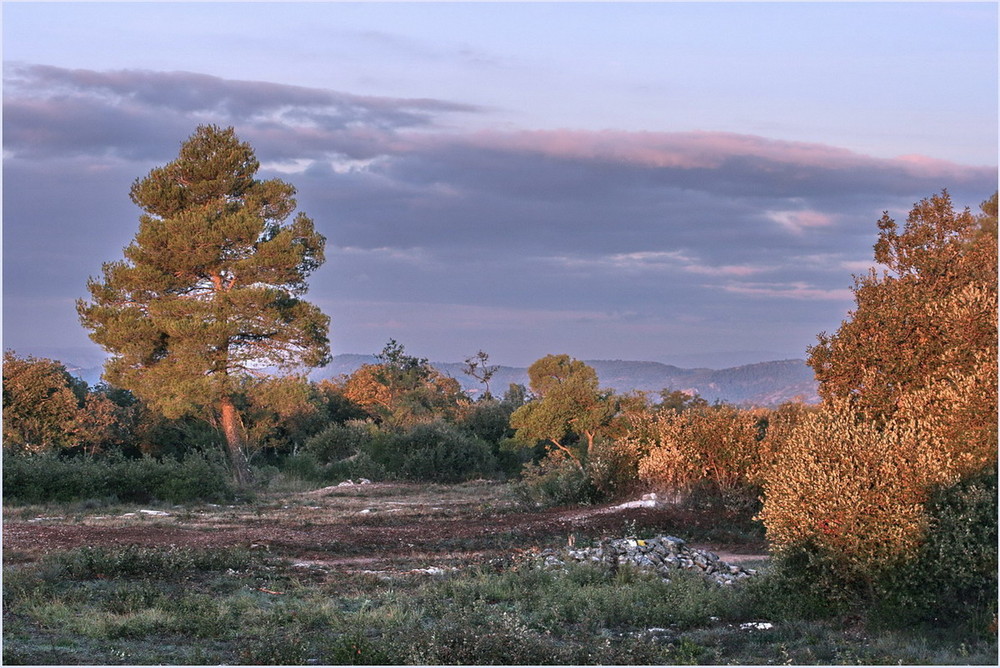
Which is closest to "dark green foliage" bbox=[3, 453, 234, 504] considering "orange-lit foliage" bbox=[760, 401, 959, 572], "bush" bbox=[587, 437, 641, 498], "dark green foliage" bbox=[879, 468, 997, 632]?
"bush" bbox=[587, 437, 641, 498]

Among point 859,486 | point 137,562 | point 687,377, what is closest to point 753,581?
point 859,486

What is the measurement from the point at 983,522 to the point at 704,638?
2.48 m

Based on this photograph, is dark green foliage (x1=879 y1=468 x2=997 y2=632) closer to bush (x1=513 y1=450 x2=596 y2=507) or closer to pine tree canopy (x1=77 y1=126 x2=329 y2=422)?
bush (x1=513 y1=450 x2=596 y2=507)

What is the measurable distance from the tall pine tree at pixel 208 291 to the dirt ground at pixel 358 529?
7.29m

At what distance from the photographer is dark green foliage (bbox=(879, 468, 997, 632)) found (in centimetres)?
784

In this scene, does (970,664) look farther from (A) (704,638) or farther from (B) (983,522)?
(A) (704,638)

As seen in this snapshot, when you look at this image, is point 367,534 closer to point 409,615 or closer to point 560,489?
point 560,489

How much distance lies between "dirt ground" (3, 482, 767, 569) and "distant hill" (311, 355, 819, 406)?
828 inches

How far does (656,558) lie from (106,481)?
1352 cm

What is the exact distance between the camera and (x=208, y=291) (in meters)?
27.6

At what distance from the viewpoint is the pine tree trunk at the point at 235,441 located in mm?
27328

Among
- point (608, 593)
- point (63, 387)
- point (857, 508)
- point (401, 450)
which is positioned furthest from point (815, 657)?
point (63, 387)

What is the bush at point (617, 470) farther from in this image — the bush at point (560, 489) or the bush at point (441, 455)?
the bush at point (441, 455)

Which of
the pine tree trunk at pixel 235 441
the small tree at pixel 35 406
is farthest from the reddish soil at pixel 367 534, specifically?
the small tree at pixel 35 406
